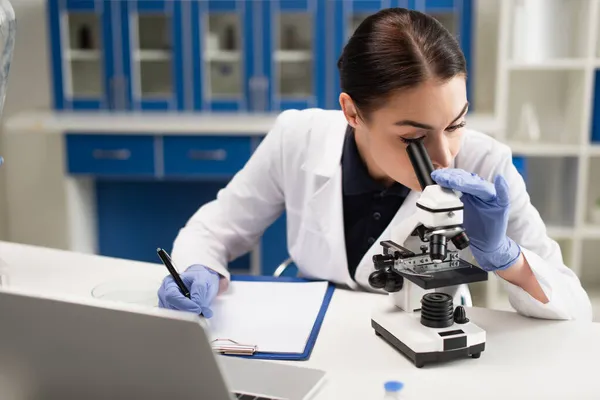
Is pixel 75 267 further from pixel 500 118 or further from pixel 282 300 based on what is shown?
pixel 500 118

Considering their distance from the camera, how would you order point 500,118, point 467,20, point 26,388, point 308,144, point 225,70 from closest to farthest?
point 26,388 < point 308,144 < point 500,118 < point 467,20 < point 225,70

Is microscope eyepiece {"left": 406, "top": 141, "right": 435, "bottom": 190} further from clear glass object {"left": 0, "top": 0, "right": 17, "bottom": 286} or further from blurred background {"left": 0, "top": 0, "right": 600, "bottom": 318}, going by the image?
blurred background {"left": 0, "top": 0, "right": 600, "bottom": 318}

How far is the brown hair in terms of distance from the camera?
123 centimetres

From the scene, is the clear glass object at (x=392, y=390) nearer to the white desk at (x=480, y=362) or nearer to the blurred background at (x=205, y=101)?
the white desk at (x=480, y=362)

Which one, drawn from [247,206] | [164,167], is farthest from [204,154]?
[247,206]

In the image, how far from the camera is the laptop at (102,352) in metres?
0.72

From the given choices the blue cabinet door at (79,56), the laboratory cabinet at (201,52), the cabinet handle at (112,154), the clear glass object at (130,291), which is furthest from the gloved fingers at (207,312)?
the blue cabinet door at (79,56)

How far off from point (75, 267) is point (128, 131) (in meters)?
1.90

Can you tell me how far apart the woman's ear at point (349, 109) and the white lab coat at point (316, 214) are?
0.46ft

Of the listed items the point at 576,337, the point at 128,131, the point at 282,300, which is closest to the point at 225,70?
the point at 128,131

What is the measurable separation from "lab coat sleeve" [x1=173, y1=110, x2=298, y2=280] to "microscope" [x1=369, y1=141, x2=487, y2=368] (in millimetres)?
531

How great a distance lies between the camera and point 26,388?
85 cm

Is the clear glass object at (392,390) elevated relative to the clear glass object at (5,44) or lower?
lower

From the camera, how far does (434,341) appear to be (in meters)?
1.04
